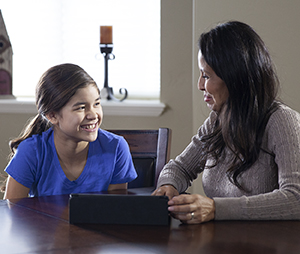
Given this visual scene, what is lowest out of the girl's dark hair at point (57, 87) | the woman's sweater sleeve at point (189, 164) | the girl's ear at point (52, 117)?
the woman's sweater sleeve at point (189, 164)

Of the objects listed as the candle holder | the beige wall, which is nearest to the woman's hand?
the beige wall

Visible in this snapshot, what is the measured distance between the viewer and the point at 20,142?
170 centimetres

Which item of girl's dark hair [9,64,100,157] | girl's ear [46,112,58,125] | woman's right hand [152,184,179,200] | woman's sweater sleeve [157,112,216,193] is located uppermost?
girl's dark hair [9,64,100,157]

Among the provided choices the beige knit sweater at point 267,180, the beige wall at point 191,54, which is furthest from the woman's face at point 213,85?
the beige wall at point 191,54

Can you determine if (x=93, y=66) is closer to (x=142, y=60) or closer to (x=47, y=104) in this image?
(x=142, y=60)

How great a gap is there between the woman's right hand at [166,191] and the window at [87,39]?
1.67 m

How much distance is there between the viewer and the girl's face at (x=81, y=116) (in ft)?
5.31

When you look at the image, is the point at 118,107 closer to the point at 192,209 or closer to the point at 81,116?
the point at 81,116

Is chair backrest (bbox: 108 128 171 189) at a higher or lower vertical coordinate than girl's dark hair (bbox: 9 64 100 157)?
lower

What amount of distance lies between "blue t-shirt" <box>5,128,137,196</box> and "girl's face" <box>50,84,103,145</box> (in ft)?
0.35

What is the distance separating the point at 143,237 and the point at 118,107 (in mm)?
1979

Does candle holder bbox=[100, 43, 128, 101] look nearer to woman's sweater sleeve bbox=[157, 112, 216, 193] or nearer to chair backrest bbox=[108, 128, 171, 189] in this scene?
chair backrest bbox=[108, 128, 171, 189]

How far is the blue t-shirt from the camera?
1604 millimetres

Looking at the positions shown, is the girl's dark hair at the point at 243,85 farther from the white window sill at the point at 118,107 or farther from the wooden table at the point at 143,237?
the white window sill at the point at 118,107
